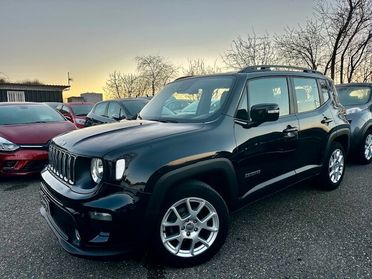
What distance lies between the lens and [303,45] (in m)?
19.7

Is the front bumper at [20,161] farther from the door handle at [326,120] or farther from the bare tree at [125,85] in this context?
the bare tree at [125,85]

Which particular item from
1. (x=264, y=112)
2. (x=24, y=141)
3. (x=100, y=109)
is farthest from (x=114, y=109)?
(x=264, y=112)

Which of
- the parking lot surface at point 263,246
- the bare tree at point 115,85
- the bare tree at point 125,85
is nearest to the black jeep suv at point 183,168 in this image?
the parking lot surface at point 263,246

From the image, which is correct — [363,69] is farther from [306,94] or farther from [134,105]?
[306,94]

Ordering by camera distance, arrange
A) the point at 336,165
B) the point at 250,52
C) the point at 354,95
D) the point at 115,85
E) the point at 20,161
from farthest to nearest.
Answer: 1. the point at 115,85
2. the point at 250,52
3. the point at 354,95
4. the point at 20,161
5. the point at 336,165

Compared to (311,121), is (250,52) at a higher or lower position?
higher

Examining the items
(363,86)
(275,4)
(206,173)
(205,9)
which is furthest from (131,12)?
A: (206,173)

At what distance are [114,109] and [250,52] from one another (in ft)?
52.5

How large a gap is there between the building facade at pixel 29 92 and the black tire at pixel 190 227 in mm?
31755

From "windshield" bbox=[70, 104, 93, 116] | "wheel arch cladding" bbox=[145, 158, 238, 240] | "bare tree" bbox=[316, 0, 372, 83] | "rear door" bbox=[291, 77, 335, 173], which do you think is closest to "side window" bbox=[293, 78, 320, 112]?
"rear door" bbox=[291, 77, 335, 173]

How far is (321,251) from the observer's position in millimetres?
2848

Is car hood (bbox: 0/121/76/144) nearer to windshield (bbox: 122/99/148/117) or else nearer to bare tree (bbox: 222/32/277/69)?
windshield (bbox: 122/99/148/117)

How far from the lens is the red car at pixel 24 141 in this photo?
5152 mm

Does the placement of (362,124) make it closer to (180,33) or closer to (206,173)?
(206,173)
